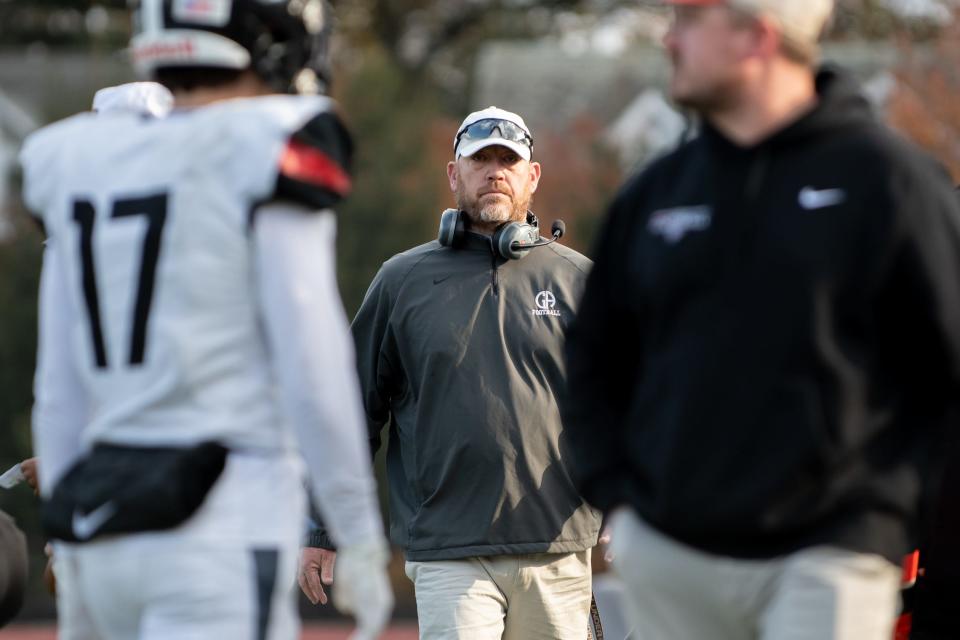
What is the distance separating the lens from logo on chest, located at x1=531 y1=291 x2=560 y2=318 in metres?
6.50

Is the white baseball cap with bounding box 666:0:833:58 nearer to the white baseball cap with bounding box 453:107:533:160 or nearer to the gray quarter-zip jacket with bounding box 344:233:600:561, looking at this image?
the gray quarter-zip jacket with bounding box 344:233:600:561

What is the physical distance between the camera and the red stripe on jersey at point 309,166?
3529 mm

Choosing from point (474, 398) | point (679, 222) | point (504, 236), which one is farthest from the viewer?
point (504, 236)

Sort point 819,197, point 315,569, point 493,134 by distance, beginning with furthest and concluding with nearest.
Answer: point 493,134, point 315,569, point 819,197

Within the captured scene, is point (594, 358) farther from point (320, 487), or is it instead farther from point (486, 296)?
point (486, 296)

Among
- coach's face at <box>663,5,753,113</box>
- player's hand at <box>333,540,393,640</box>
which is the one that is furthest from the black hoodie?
player's hand at <box>333,540,393,640</box>

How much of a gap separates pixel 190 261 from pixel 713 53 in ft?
3.85

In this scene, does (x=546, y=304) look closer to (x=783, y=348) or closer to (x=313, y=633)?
(x=783, y=348)

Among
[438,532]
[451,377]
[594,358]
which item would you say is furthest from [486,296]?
[594,358]

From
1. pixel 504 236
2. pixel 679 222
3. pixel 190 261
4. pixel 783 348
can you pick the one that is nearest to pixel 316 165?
pixel 190 261

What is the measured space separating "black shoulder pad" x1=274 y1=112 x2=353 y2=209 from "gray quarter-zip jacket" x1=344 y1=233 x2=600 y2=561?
271 cm

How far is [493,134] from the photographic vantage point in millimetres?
6754

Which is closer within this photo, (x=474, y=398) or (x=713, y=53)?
(x=713, y=53)

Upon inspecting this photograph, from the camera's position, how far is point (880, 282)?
12.0 ft
